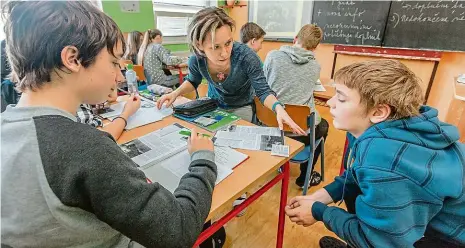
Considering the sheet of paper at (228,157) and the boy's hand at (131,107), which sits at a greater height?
the boy's hand at (131,107)

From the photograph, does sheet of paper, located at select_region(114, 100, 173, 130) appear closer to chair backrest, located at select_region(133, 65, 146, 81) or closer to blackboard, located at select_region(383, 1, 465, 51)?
chair backrest, located at select_region(133, 65, 146, 81)

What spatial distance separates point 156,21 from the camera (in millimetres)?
4324

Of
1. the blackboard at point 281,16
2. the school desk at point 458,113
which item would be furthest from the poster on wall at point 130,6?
the school desk at point 458,113

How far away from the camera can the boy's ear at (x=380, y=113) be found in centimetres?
76

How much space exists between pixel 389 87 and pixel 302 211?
0.52 metres

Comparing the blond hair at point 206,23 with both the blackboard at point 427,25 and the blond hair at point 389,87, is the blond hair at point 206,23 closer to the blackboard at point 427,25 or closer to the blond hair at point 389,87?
the blond hair at point 389,87

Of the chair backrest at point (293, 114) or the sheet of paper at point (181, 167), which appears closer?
the sheet of paper at point (181, 167)

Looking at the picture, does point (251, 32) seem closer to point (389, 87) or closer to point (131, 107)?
point (131, 107)

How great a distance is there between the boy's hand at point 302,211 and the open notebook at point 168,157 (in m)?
0.27

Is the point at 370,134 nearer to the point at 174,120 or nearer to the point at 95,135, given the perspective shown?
the point at 95,135

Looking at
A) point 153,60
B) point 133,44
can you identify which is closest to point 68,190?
point 153,60

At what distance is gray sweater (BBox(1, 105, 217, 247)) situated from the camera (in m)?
0.43

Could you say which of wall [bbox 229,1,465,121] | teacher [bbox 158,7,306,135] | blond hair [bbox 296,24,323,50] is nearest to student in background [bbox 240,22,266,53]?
blond hair [bbox 296,24,323,50]

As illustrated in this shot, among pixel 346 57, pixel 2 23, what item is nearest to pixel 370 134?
pixel 2 23
